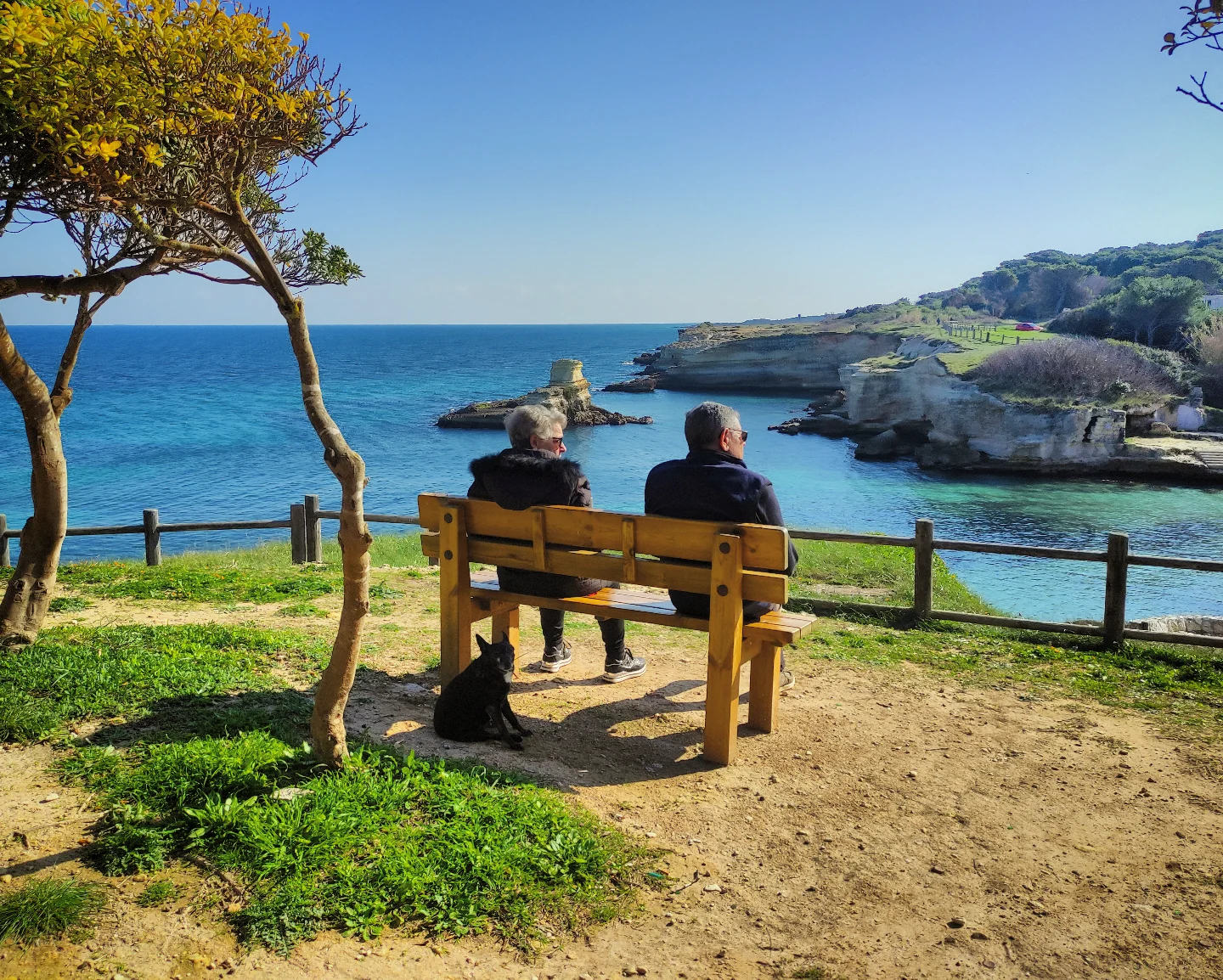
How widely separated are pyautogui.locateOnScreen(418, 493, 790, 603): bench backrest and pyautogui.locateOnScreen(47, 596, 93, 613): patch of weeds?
13.4ft

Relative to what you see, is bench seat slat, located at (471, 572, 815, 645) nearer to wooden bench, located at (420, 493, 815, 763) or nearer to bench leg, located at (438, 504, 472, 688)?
wooden bench, located at (420, 493, 815, 763)

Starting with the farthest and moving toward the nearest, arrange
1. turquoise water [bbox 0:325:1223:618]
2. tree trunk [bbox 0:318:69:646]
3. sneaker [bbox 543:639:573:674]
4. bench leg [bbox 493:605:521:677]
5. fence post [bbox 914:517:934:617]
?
turquoise water [bbox 0:325:1223:618] → fence post [bbox 914:517:934:617] → sneaker [bbox 543:639:573:674] → tree trunk [bbox 0:318:69:646] → bench leg [bbox 493:605:521:677]

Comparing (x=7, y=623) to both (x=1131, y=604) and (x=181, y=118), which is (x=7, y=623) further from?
(x=1131, y=604)

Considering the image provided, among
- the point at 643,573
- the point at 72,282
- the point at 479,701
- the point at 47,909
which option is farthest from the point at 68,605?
the point at 643,573

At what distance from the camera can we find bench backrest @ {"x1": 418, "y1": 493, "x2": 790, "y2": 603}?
4840mm

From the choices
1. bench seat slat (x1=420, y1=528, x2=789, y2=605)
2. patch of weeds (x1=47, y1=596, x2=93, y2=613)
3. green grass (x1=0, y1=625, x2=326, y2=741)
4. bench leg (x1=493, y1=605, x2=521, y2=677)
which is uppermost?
bench seat slat (x1=420, y1=528, x2=789, y2=605)

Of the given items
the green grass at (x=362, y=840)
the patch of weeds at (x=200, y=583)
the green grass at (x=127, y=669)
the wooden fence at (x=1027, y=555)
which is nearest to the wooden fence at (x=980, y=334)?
the wooden fence at (x=1027, y=555)

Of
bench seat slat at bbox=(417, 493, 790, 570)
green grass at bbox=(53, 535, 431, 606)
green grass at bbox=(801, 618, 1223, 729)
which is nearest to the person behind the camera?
bench seat slat at bbox=(417, 493, 790, 570)

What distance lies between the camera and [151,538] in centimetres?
1179

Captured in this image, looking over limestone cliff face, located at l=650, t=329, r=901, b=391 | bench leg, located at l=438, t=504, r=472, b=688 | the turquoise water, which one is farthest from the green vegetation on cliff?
bench leg, located at l=438, t=504, r=472, b=688

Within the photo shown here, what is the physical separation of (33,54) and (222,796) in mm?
3455

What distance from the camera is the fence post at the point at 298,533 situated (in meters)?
11.7

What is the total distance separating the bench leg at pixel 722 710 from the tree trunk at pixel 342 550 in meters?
2.03

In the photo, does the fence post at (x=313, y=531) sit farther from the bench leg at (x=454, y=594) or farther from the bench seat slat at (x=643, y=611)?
the bench leg at (x=454, y=594)
